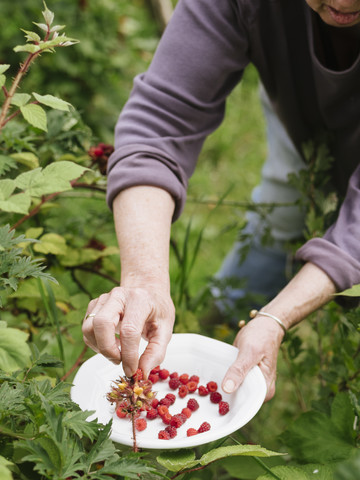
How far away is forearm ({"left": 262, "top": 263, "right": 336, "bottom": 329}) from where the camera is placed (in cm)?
136

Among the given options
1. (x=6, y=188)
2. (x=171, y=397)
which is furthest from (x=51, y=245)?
(x=171, y=397)

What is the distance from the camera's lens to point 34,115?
1036 millimetres

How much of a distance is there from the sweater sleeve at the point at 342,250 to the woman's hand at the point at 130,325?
1.28 ft

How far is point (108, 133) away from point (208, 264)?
3.84 ft

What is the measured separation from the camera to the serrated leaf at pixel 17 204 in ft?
3.28

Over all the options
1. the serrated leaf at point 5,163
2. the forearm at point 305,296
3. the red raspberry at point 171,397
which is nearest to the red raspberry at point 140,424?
the red raspberry at point 171,397

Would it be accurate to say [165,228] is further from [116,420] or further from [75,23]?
[75,23]

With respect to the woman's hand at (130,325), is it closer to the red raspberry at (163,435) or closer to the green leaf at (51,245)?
the red raspberry at (163,435)

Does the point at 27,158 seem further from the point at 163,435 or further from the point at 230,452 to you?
the point at 230,452

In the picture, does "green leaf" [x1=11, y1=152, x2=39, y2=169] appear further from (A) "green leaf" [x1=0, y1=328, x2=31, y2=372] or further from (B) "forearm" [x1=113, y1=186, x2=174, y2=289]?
(A) "green leaf" [x1=0, y1=328, x2=31, y2=372]

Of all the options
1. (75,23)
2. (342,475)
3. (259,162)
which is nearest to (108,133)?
(75,23)

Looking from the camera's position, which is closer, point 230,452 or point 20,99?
point 230,452

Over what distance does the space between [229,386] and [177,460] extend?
0.25 m

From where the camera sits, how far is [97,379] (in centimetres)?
123
